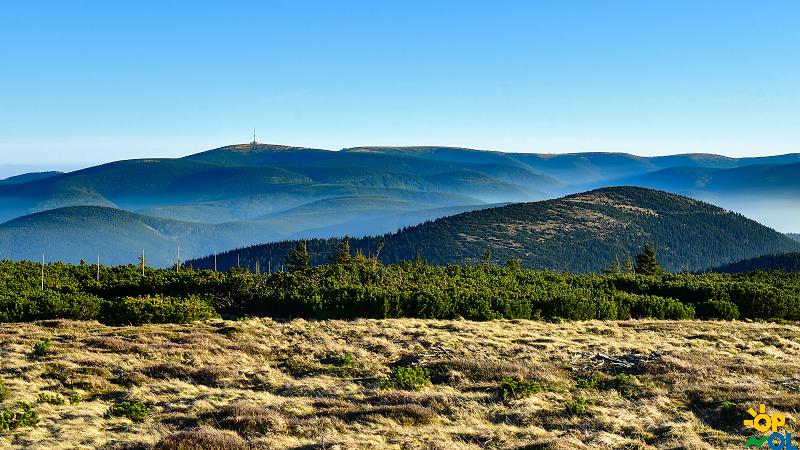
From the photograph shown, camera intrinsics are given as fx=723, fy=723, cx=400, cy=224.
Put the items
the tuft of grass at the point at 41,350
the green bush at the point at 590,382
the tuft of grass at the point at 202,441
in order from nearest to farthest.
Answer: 1. the tuft of grass at the point at 202,441
2. the green bush at the point at 590,382
3. the tuft of grass at the point at 41,350

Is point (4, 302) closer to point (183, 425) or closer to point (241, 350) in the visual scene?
point (241, 350)

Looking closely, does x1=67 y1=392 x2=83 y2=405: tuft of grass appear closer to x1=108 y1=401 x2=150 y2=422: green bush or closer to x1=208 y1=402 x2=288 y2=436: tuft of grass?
x1=108 y1=401 x2=150 y2=422: green bush

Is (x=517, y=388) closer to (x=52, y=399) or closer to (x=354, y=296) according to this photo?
(x=52, y=399)

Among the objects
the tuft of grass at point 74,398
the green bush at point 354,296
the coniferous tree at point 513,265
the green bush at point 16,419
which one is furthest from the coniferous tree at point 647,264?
the green bush at point 16,419

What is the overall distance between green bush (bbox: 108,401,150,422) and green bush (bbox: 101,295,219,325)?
19416mm

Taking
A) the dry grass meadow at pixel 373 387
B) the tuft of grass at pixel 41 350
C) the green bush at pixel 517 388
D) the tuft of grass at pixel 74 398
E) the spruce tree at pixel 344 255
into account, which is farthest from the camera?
the spruce tree at pixel 344 255

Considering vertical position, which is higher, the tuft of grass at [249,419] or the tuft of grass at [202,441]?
the tuft of grass at [202,441]

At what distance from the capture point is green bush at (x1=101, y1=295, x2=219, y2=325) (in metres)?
41.0

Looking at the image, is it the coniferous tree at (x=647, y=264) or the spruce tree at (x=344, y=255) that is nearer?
the spruce tree at (x=344, y=255)

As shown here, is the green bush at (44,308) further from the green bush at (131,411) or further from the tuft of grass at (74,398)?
the green bush at (131,411)

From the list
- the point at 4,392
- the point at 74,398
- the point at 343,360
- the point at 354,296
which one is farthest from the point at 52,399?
the point at 354,296

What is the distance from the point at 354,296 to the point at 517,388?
2409 cm

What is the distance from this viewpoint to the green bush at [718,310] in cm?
5816

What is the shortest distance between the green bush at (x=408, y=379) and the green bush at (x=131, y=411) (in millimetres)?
8363
